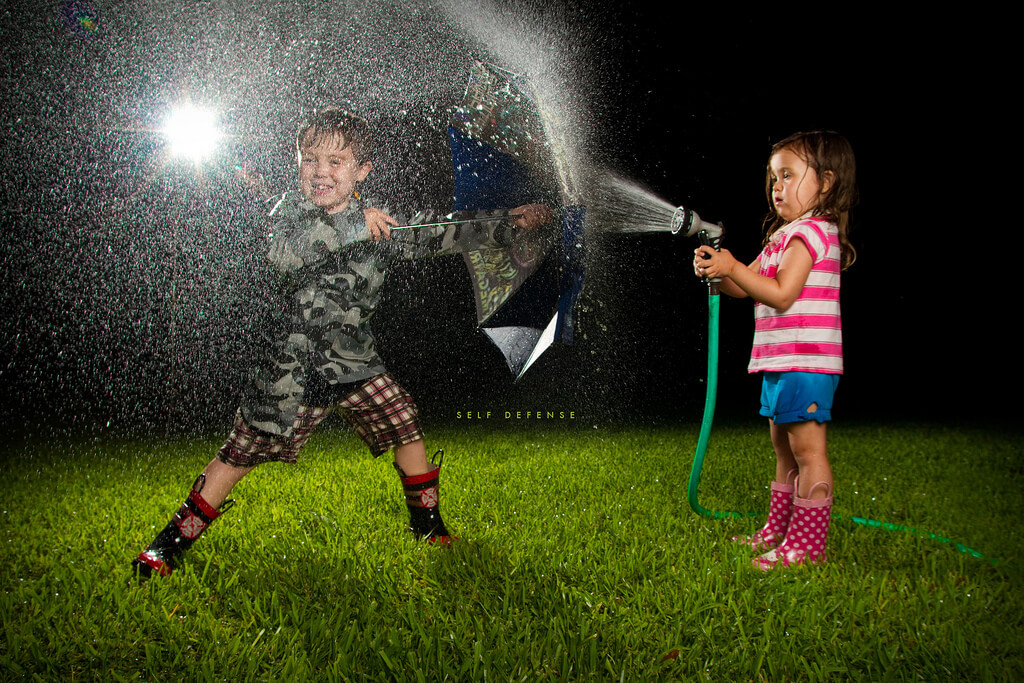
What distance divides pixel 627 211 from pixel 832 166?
0.76 meters

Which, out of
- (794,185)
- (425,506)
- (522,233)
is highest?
(794,185)

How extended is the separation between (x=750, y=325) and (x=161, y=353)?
6.72 meters

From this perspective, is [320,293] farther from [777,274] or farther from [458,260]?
[458,260]

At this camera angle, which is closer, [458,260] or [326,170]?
[326,170]

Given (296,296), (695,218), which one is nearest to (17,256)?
(296,296)

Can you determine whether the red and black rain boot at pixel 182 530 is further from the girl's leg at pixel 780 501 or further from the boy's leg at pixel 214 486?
the girl's leg at pixel 780 501

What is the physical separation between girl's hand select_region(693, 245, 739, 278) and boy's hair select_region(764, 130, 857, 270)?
399 mm

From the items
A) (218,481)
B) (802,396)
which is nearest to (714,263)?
(802,396)

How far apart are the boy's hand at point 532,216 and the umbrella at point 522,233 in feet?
0.14

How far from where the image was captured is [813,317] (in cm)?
217

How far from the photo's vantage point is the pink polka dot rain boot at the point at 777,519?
241 centimetres

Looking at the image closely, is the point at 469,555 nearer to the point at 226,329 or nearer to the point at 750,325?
the point at 226,329

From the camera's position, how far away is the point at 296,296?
2.09 meters

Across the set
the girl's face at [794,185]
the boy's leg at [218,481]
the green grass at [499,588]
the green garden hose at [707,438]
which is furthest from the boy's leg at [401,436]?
the girl's face at [794,185]
